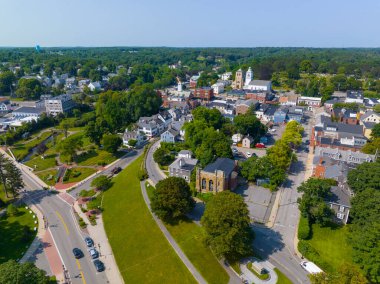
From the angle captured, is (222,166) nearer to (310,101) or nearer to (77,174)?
(77,174)

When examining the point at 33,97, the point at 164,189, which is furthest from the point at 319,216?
the point at 33,97

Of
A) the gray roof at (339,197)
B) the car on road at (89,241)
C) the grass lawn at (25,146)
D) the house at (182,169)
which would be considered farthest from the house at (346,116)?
the grass lawn at (25,146)

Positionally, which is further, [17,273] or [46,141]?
[46,141]

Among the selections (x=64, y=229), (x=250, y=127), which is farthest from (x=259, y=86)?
(x=64, y=229)

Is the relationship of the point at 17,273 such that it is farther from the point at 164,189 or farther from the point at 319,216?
the point at 319,216

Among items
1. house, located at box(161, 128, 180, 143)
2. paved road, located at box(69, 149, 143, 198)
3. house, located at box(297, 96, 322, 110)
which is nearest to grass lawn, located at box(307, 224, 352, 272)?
house, located at box(161, 128, 180, 143)

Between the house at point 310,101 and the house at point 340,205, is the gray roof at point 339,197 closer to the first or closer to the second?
the house at point 340,205
